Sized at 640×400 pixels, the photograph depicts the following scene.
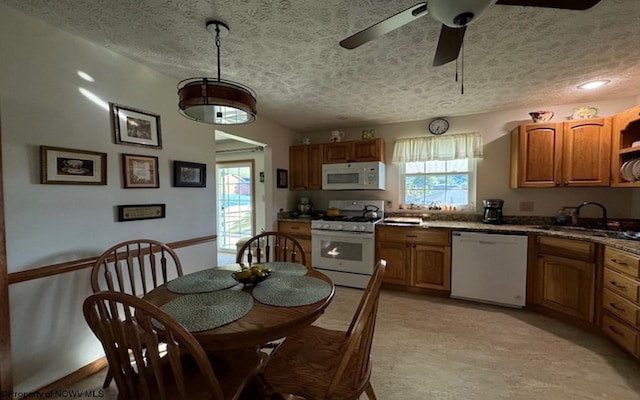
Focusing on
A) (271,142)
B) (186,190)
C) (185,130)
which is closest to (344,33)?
(185,130)

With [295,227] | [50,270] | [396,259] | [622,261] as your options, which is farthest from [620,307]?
[50,270]

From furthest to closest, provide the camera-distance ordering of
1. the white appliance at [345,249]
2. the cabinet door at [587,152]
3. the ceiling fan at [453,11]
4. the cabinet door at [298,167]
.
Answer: the cabinet door at [298,167] < the white appliance at [345,249] < the cabinet door at [587,152] < the ceiling fan at [453,11]

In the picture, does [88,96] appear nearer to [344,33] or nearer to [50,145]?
[50,145]

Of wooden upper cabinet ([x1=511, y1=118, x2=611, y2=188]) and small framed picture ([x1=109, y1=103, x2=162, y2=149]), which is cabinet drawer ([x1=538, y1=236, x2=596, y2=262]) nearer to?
wooden upper cabinet ([x1=511, y1=118, x2=611, y2=188])

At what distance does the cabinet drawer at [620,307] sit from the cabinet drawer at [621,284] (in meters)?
0.04

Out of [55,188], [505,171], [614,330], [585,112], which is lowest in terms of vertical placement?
[614,330]

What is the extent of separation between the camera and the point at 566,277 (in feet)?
8.24

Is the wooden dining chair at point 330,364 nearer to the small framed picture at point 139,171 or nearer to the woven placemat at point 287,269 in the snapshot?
the woven placemat at point 287,269

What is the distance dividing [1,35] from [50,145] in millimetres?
613

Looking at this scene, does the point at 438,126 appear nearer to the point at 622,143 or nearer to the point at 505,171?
the point at 505,171

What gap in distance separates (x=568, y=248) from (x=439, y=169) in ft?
5.50

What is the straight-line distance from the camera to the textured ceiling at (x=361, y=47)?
1497 millimetres

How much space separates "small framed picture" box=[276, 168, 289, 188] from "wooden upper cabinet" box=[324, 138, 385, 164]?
688 mm

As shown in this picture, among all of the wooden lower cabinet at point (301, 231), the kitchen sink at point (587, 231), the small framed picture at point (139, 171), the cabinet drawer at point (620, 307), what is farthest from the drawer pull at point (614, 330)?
the small framed picture at point (139, 171)
